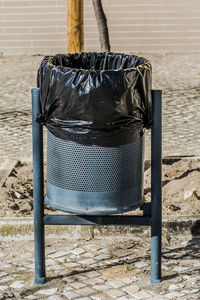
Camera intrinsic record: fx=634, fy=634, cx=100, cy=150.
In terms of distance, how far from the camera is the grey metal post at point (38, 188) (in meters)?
4.11

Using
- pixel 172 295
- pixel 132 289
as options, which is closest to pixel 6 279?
pixel 132 289

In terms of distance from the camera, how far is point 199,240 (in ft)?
16.0

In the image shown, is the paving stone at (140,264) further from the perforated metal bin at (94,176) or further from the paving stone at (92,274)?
the perforated metal bin at (94,176)

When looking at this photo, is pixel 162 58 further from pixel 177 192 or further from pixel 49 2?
pixel 177 192

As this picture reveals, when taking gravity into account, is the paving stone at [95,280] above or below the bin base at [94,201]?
below

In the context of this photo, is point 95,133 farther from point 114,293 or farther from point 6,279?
point 6,279

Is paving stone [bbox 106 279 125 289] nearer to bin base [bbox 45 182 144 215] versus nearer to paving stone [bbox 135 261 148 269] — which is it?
paving stone [bbox 135 261 148 269]

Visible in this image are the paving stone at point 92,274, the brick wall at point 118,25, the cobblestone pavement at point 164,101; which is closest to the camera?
the paving stone at point 92,274

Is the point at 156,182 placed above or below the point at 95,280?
above

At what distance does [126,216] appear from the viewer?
13.6 feet

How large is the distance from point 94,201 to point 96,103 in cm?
63

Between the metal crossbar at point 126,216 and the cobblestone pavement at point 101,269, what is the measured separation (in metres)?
0.17

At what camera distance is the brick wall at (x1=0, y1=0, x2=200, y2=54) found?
1384 centimetres

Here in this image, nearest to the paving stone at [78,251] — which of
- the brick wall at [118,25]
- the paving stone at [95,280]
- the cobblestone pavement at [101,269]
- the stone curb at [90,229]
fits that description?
the cobblestone pavement at [101,269]
